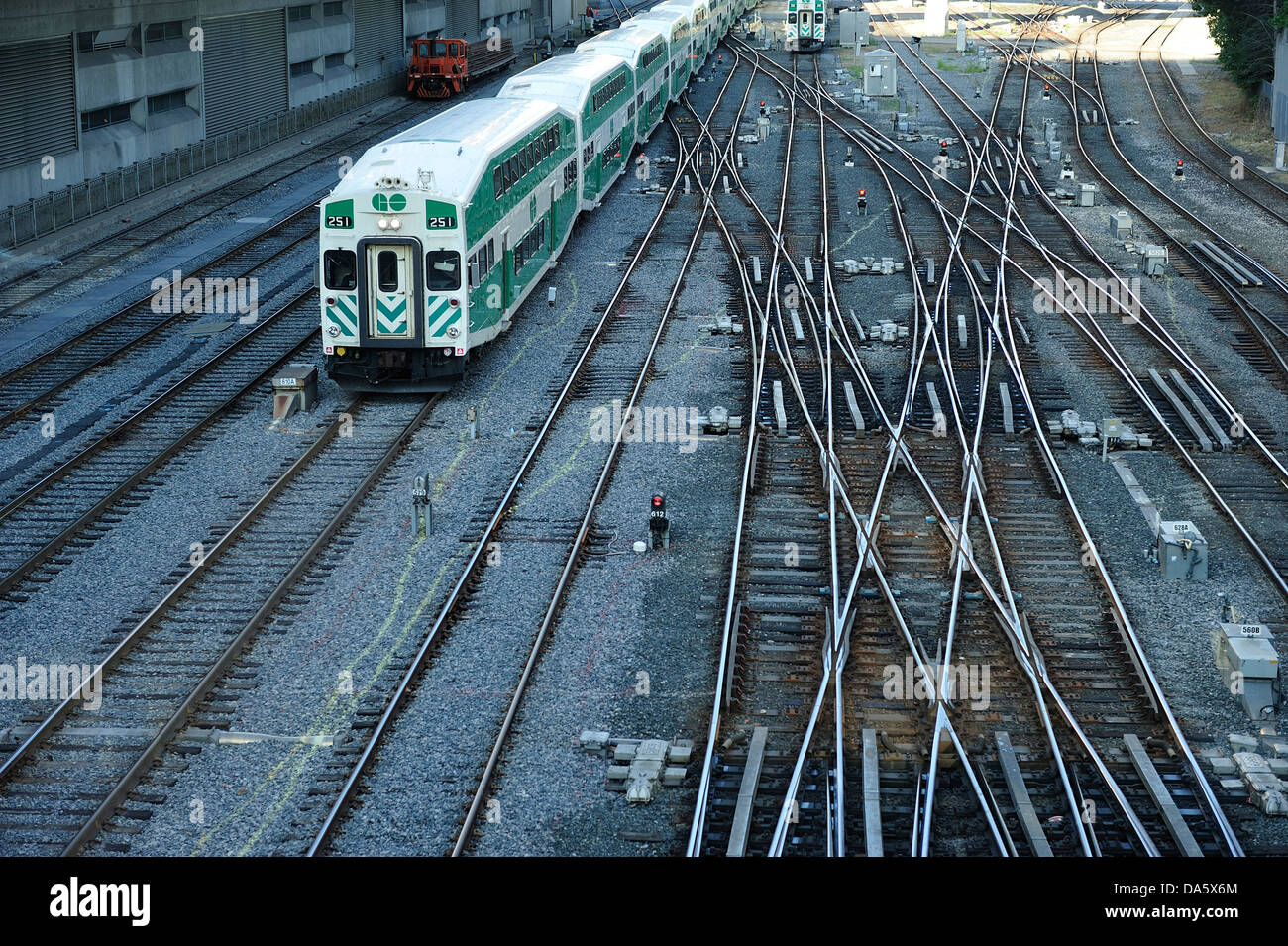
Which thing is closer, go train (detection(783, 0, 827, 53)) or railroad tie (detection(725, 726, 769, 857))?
railroad tie (detection(725, 726, 769, 857))

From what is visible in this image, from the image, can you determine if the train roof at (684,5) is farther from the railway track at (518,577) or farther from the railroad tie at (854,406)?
the railroad tie at (854,406)

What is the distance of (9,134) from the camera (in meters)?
32.5

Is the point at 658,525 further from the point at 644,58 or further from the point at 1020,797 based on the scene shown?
the point at 644,58

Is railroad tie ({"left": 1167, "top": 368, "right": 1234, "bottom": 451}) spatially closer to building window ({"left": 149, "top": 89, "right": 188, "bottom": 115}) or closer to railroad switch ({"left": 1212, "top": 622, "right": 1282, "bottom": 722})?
railroad switch ({"left": 1212, "top": 622, "right": 1282, "bottom": 722})

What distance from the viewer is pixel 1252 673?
11.8m

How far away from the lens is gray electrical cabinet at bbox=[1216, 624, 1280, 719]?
1180cm

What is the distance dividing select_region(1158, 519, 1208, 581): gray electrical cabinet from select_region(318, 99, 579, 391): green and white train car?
32.0 ft

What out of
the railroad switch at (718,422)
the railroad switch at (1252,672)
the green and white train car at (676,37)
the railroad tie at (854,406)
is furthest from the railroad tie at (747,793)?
the green and white train car at (676,37)

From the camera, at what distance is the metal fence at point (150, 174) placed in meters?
31.1

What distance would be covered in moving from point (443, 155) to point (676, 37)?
104 feet

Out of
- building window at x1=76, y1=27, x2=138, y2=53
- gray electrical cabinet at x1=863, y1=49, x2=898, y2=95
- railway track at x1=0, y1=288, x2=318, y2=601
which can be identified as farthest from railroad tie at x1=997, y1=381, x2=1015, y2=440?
gray electrical cabinet at x1=863, y1=49, x2=898, y2=95

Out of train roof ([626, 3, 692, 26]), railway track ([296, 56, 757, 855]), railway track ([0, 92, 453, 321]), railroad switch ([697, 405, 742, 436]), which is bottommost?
railway track ([296, 56, 757, 855])

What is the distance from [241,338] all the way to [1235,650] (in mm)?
16549

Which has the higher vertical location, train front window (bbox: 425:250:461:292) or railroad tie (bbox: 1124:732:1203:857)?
train front window (bbox: 425:250:461:292)
